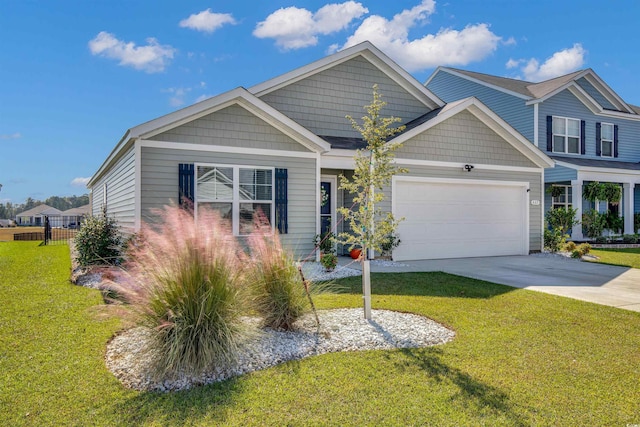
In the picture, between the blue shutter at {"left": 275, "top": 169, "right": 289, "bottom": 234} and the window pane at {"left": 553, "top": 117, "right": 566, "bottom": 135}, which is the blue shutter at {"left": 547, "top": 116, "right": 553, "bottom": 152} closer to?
the window pane at {"left": 553, "top": 117, "right": 566, "bottom": 135}

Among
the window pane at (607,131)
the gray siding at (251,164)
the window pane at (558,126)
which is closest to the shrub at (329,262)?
the gray siding at (251,164)

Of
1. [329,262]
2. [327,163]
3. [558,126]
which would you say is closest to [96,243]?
[329,262]

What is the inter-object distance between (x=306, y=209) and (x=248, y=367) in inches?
267

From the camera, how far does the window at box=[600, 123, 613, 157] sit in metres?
19.3

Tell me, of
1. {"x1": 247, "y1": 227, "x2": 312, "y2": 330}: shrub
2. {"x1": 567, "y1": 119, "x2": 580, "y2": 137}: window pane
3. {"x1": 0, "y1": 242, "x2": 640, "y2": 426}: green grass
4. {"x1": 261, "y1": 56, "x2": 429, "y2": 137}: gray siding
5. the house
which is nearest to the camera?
{"x1": 0, "y1": 242, "x2": 640, "y2": 426}: green grass

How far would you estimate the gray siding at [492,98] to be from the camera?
17.8 meters

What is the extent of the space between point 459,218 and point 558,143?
954 cm

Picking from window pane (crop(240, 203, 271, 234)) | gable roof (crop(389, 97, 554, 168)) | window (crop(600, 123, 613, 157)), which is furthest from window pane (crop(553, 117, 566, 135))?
window pane (crop(240, 203, 271, 234))

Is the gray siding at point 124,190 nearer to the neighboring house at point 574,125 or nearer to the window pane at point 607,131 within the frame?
the neighboring house at point 574,125

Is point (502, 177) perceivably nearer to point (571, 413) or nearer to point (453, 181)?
point (453, 181)

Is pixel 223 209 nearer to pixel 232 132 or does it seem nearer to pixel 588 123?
pixel 232 132

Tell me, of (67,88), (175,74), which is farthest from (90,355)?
(67,88)

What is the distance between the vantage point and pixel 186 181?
29.2 feet

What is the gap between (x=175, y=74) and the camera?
1655 centimetres
